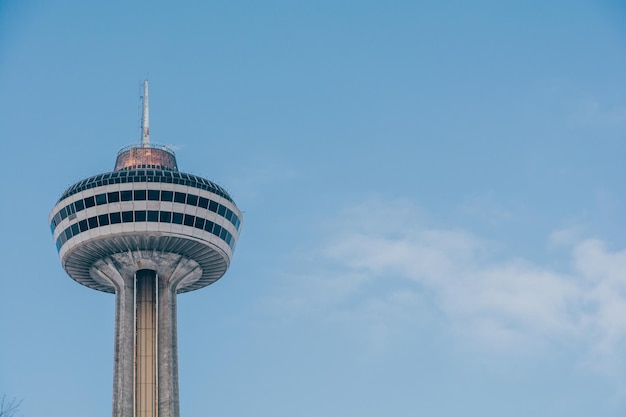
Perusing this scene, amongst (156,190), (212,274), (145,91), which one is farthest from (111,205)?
(145,91)

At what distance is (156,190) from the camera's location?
544 feet

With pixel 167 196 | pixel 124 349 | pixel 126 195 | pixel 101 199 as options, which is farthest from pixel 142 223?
pixel 124 349

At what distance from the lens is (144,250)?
166500 mm

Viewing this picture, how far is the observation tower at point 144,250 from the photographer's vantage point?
164 meters

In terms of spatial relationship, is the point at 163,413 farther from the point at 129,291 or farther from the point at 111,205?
the point at 111,205

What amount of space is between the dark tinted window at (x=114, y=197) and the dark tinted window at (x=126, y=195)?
1.91ft

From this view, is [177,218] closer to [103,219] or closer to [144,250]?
[144,250]

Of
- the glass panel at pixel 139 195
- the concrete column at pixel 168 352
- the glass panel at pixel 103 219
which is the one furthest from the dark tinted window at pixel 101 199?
the concrete column at pixel 168 352

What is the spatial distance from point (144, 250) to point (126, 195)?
824 centimetres

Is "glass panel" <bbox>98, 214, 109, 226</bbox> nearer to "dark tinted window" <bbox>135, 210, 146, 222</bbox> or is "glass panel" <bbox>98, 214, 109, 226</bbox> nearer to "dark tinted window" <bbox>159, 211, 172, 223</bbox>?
"dark tinted window" <bbox>135, 210, 146, 222</bbox>

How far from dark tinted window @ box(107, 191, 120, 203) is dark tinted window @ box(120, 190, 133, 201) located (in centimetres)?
58

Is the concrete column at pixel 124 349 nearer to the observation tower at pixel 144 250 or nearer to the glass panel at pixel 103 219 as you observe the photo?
the observation tower at pixel 144 250

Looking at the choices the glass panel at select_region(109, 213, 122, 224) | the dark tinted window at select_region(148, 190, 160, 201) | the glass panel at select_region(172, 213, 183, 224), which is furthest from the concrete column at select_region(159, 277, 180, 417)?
the dark tinted window at select_region(148, 190, 160, 201)

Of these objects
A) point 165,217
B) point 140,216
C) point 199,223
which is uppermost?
point 140,216
